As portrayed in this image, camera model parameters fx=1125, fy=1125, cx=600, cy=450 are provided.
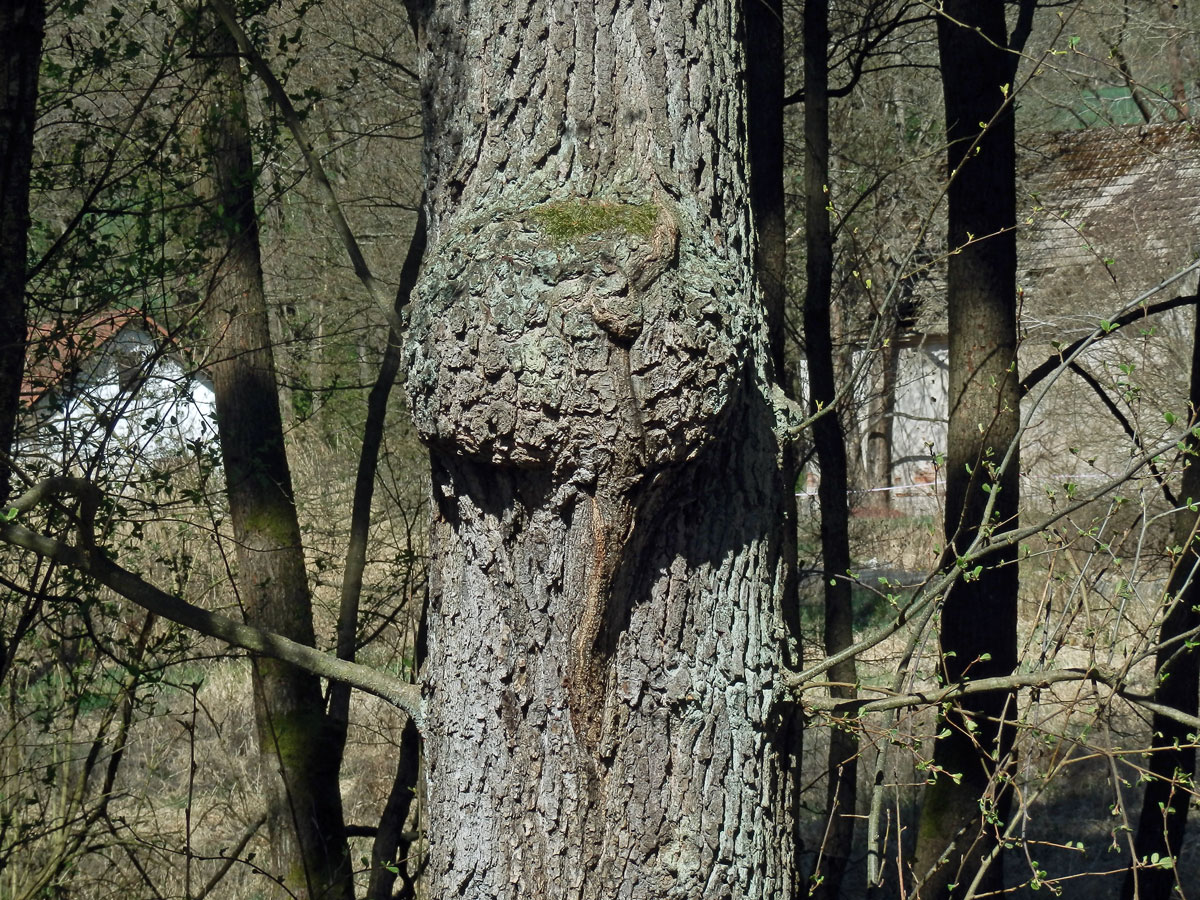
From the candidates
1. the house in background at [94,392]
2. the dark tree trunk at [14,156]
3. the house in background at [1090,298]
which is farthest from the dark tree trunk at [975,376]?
the house in background at [1090,298]

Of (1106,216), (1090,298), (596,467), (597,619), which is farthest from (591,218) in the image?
(1106,216)

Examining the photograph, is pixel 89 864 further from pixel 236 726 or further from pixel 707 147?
pixel 707 147

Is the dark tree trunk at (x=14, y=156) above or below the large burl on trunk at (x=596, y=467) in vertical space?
above

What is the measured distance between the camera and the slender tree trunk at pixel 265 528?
534 centimetres

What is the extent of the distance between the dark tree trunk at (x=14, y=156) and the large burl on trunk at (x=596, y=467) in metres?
1.91

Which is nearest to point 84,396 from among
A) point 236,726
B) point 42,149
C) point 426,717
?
point 42,149

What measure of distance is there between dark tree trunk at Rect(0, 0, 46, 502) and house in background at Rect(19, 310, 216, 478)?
1.42 ft

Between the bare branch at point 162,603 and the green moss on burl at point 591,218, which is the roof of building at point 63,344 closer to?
the bare branch at point 162,603

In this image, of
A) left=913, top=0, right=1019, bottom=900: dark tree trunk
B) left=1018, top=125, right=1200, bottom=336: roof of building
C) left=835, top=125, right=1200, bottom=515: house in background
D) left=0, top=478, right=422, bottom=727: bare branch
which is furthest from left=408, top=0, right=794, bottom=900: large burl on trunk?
left=1018, top=125, right=1200, bottom=336: roof of building

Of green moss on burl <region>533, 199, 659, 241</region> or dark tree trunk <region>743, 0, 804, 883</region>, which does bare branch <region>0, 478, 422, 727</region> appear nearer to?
green moss on burl <region>533, 199, 659, 241</region>

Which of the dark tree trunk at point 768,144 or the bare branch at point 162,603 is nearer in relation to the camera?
the bare branch at point 162,603

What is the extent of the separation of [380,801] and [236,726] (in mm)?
2169

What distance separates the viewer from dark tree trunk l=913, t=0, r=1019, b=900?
193 inches

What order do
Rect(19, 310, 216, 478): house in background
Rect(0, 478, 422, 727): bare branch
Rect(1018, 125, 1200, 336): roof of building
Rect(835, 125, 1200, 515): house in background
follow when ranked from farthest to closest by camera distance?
Rect(1018, 125, 1200, 336): roof of building, Rect(835, 125, 1200, 515): house in background, Rect(19, 310, 216, 478): house in background, Rect(0, 478, 422, 727): bare branch
